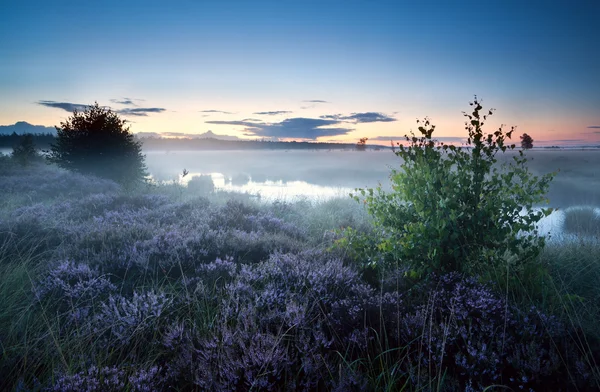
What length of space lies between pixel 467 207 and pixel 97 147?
1919 centimetres

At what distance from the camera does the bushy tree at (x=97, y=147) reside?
18016mm

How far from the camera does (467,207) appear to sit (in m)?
4.89

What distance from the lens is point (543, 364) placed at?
283 centimetres

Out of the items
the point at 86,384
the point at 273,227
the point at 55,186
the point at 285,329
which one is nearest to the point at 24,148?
the point at 55,186

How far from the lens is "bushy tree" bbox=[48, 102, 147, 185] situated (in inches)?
709

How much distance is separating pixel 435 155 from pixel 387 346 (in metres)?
3.09

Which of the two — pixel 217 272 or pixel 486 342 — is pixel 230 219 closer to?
pixel 217 272

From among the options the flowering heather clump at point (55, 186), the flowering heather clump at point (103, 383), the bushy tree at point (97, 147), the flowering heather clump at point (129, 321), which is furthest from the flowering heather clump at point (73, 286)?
the bushy tree at point (97, 147)

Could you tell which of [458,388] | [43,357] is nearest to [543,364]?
[458,388]

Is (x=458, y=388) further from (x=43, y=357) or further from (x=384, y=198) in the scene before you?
(x=43, y=357)

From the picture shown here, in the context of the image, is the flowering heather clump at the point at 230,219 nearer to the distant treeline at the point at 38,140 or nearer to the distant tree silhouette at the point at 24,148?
the distant tree silhouette at the point at 24,148

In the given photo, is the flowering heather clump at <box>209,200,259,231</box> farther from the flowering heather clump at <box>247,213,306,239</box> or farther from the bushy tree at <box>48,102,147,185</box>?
the bushy tree at <box>48,102,147,185</box>

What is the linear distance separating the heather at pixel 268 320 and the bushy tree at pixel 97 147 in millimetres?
12669

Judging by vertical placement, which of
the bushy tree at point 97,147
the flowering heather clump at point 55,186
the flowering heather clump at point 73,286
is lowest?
the flowering heather clump at point 73,286
